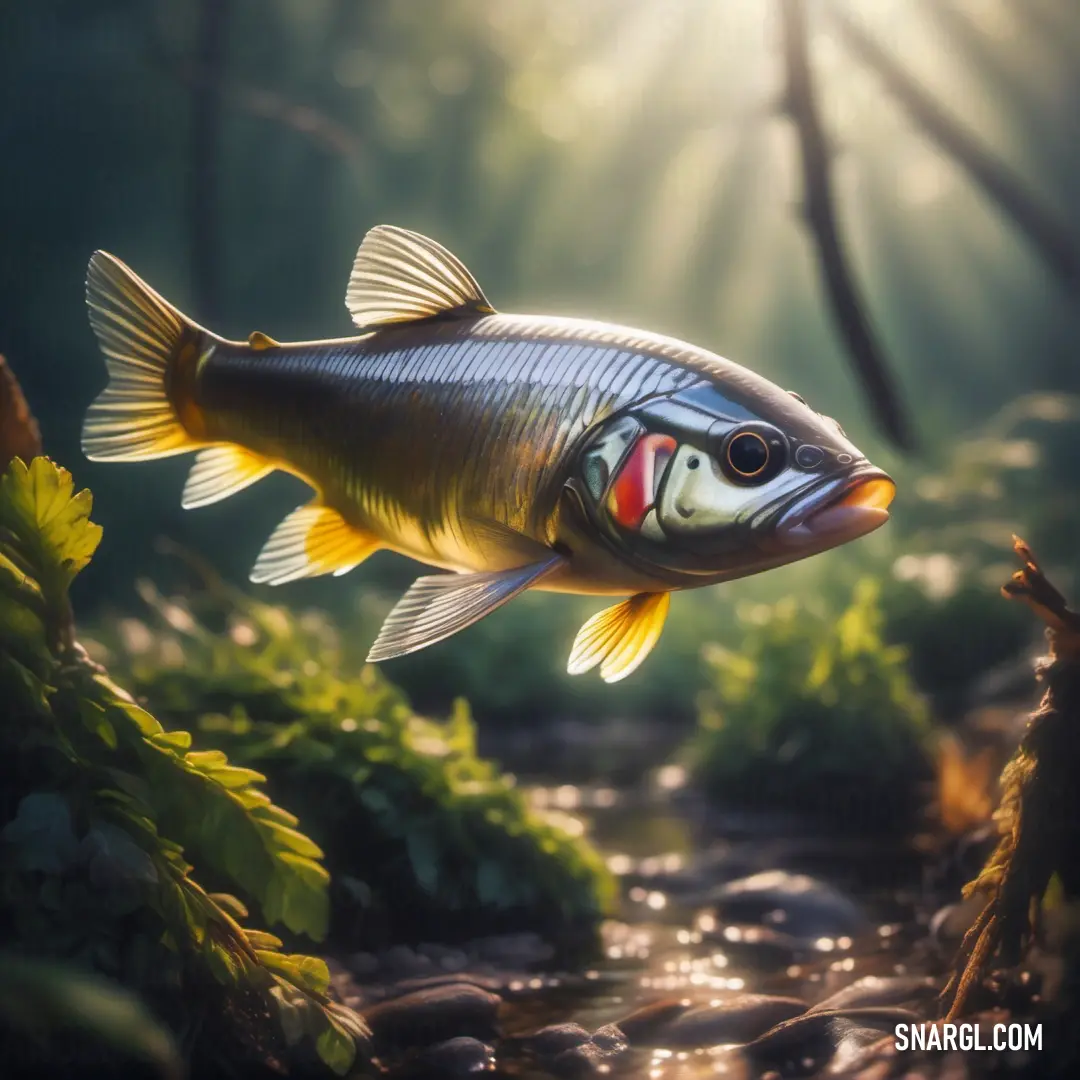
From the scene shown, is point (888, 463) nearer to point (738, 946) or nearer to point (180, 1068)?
point (738, 946)

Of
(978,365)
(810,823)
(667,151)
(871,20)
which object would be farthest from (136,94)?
(978,365)

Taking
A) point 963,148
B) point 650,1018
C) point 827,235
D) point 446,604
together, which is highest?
point 963,148

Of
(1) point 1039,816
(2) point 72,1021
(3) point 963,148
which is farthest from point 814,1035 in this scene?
(3) point 963,148

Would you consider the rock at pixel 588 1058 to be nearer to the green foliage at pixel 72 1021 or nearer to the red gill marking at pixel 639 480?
the green foliage at pixel 72 1021

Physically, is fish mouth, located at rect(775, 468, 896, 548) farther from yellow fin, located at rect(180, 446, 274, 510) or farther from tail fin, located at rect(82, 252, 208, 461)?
tail fin, located at rect(82, 252, 208, 461)

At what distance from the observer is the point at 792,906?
132 inches

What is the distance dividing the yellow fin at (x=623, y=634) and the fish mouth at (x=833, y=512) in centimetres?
34

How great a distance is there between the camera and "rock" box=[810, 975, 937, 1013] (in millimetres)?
2502

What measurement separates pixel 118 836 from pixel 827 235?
6.37m

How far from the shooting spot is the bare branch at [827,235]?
6.63 m

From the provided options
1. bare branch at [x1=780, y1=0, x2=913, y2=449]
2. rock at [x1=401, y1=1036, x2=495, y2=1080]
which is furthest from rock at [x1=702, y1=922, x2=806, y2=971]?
bare branch at [x1=780, y1=0, x2=913, y2=449]

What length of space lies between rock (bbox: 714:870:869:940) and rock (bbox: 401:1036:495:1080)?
1.22 m

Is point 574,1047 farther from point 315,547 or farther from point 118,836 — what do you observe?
point 315,547

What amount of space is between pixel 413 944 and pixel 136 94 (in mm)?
8657
